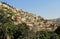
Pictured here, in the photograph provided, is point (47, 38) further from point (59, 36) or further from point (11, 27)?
point (11, 27)

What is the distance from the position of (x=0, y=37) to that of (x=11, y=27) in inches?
270

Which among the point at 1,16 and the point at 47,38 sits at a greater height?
the point at 1,16

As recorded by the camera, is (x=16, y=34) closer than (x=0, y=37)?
No

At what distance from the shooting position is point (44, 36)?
79250 mm

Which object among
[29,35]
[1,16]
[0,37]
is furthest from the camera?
[1,16]

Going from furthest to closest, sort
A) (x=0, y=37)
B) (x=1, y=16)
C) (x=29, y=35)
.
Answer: (x=1, y=16)
(x=29, y=35)
(x=0, y=37)

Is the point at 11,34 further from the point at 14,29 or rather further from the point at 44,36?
the point at 44,36

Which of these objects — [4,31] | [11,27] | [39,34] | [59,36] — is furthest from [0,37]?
[59,36]

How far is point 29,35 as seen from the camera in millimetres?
76938

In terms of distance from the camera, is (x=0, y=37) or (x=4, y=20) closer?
(x=0, y=37)

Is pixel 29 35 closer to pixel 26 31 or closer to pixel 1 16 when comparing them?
pixel 26 31

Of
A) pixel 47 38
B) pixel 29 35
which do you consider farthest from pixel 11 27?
pixel 47 38

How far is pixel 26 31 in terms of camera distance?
8031 cm

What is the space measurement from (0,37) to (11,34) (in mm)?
4542
